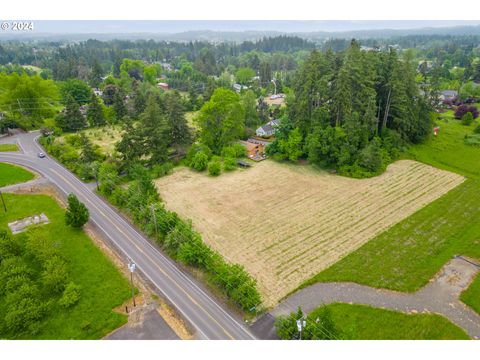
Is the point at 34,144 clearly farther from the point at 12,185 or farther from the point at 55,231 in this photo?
the point at 55,231

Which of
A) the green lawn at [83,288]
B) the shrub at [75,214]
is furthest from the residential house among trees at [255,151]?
the green lawn at [83,288]

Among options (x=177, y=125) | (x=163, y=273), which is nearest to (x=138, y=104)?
(x=177, y=125)

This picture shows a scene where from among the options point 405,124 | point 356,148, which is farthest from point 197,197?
point 405,124

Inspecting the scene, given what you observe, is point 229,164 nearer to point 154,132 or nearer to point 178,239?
point 154,132

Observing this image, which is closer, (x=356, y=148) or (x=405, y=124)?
(x=356, y=148)

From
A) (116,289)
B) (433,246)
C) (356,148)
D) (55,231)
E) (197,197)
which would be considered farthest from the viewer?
(356,148)

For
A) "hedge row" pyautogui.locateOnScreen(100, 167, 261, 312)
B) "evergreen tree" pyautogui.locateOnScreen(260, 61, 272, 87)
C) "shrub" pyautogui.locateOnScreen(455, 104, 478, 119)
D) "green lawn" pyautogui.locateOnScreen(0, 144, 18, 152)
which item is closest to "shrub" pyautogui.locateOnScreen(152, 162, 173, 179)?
A: "hedge row" pyautogui.locateOnScreen(100, 167, 261, 312)
